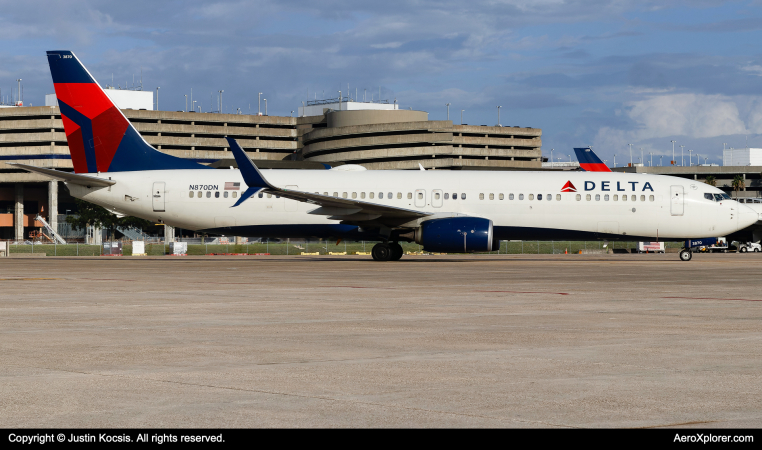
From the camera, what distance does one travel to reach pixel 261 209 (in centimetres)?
3775

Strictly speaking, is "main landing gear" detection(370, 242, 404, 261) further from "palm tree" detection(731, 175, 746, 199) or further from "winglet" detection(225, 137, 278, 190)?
"palm tree" detection(731, 175, 746, 199)

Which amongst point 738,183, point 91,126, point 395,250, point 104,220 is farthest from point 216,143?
point 395,250

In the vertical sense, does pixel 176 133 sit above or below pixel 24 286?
above

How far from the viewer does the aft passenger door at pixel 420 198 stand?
3669cm

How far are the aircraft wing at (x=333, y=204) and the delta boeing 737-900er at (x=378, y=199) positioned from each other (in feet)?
0.22

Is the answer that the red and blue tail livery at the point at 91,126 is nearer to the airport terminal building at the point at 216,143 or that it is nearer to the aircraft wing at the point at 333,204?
the aircraft wing at the point at 333,204

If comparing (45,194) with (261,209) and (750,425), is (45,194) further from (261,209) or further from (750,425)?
(750,425)

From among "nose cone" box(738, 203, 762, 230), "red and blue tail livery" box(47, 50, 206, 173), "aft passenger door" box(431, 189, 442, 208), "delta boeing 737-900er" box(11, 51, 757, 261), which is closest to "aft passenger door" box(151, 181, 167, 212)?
"delta boeing 737-900er" box(11, 51, 757, 261)

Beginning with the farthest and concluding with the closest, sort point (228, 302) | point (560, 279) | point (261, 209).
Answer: point (261, 209) < point (560, 279) < point (228, 302)

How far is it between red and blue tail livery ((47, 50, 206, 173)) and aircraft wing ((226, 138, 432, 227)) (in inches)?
237

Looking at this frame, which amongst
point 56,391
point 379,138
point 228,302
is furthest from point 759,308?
point 379,138

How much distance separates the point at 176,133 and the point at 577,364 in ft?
612

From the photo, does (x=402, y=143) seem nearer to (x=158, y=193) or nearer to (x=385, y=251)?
(x=385, y=251)

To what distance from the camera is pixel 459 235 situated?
1340 inches
